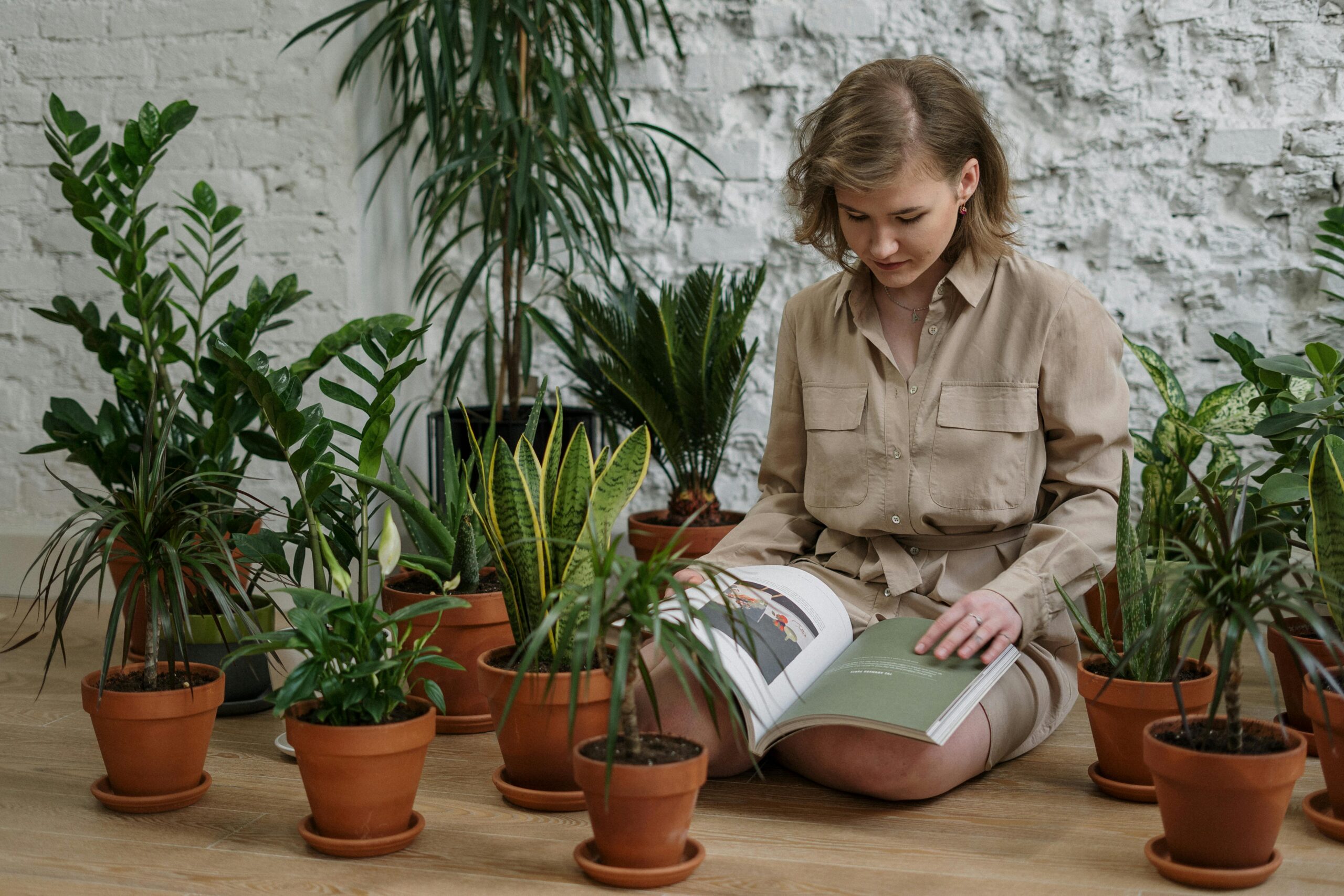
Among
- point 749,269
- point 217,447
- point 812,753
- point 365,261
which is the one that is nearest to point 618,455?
point 812,753

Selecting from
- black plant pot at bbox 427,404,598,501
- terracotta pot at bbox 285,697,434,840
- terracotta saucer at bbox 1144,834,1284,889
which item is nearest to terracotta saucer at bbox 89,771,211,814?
terracotta pot at bbox 285,697,434,840

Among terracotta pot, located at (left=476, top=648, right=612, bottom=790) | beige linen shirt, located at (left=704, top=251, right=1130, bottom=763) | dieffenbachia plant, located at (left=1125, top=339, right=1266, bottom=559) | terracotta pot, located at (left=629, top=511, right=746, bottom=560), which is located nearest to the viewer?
terracotta pot, located at (left=476, top=648, right=612, bottom=790)

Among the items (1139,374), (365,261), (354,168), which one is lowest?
(1139,374)

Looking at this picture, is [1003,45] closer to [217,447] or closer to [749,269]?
[749,269]

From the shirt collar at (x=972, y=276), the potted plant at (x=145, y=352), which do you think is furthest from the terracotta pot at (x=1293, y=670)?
the potted plant at (x=145, y=352)

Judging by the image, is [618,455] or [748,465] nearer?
[618,455]

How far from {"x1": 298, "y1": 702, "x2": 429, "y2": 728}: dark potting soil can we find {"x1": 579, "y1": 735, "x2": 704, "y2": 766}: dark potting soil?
0.26m

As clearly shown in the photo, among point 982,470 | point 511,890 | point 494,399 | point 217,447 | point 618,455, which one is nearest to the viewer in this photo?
point 511,890

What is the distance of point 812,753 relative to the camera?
5.77 feet

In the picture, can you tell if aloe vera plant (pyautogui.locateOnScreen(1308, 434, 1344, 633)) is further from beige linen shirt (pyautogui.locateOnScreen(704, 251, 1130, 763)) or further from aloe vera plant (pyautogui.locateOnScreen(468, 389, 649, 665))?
aloe vera plant (pyautogui.locateOnScreen(468, 389, 649, 665))

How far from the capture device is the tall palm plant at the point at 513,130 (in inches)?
105

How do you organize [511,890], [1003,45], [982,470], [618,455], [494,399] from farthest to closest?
[1003,45] < [494,399] < [982,470] < [618,455] < [511,890]

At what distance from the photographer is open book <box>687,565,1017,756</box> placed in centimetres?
154

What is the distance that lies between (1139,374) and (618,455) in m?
1.77
